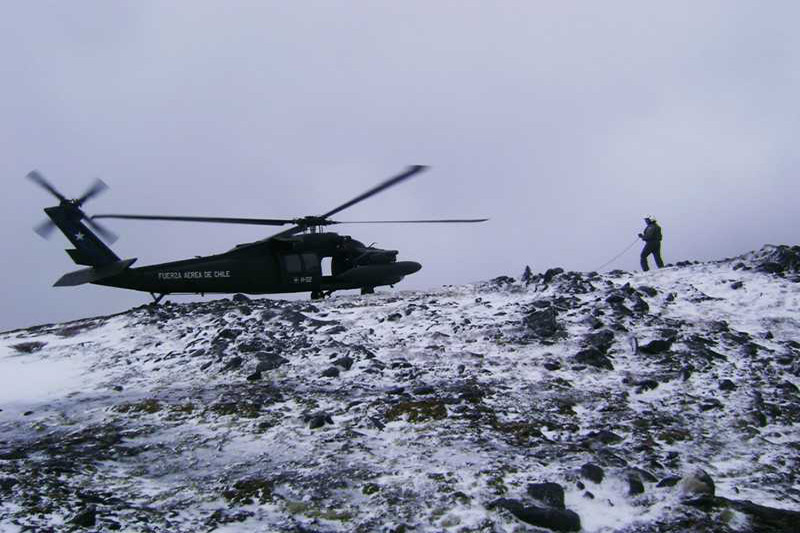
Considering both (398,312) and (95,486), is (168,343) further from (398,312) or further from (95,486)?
(95,486)

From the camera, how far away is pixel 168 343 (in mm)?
12859

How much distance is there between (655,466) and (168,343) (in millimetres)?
9956

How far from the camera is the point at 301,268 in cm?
1842

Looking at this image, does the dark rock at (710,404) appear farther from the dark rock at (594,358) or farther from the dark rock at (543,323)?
the dark rock at (543,323)

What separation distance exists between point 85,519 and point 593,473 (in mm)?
5212

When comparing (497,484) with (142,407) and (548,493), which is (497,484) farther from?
(142,407)

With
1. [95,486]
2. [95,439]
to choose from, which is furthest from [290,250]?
[95,486]

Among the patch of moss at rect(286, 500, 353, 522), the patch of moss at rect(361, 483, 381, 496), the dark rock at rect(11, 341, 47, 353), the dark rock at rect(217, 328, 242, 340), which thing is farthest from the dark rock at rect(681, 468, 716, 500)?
the dark rock at rect(11, 341, 47, 353)

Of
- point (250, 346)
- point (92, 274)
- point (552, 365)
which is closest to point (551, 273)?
point (552, 365)

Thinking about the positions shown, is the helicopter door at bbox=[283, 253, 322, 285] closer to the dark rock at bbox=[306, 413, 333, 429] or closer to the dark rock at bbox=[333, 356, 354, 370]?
the dark rock at bbox=[333, 356, 354, 370]

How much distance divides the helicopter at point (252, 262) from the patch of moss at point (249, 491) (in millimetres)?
9648

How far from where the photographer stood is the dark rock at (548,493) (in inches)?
238

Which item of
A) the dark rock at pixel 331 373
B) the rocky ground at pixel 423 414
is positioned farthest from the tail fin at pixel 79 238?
the dark rock at pixel 331 373

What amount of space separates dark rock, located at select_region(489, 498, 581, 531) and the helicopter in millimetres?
10106
